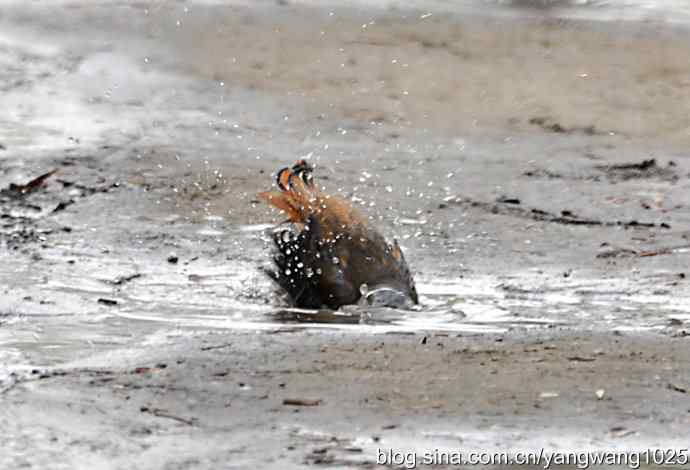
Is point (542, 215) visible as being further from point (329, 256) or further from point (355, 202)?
point (329, 256)

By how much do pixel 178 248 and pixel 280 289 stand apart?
51.7 inches

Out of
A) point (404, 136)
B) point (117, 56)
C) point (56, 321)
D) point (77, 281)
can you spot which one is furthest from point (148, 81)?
point (56, 321)

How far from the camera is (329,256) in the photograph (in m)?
6.94

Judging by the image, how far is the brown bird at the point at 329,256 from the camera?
6.88 metres

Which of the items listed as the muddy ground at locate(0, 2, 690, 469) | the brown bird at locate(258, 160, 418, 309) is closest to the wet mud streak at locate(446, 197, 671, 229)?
the muddy ground at locate(0, 2, 690, 469)

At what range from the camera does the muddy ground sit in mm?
5008

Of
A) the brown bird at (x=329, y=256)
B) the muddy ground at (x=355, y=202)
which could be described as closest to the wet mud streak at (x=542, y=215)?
the muddy ground at (x=355, y=202)

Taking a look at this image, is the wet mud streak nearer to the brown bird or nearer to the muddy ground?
the muddy ground

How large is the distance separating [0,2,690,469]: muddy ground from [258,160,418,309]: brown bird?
14cm

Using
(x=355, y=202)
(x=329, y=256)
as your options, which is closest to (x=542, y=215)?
(x=355, y=202)

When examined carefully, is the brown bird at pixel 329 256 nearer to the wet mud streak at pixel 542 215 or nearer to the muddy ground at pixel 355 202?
the muddy ground at pixel 355 202

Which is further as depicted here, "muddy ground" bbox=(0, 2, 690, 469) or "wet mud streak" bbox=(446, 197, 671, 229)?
"wet mud streak" bbox=(446, 197, 671, 229)

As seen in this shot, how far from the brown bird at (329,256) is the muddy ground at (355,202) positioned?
0.14m

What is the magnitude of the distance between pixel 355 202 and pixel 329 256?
2.41 meters
